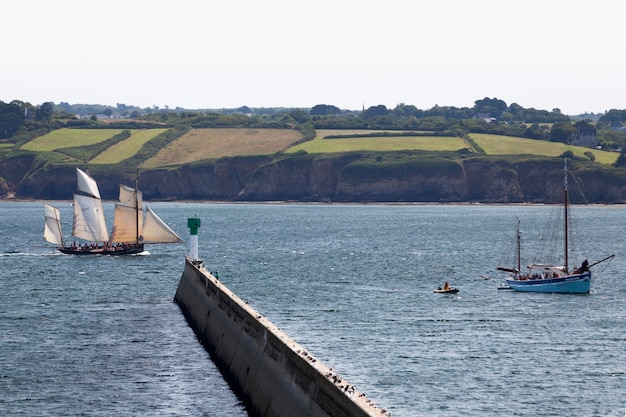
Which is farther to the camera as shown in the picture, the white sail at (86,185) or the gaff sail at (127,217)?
the white sail at (86,185)

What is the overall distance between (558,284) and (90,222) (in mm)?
60640

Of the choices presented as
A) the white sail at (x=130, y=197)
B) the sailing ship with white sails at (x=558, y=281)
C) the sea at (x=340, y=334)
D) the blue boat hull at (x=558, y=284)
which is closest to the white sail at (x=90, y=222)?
the white sail at (x=130, y=197)

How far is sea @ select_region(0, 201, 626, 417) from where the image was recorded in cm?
4819

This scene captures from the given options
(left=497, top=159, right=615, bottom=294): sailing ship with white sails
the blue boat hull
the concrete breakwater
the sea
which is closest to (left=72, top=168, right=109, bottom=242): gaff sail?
the sea

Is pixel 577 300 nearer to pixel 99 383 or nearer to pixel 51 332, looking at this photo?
pixel 51 332

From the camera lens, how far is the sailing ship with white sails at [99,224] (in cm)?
12731

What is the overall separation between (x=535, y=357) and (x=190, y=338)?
18664mm

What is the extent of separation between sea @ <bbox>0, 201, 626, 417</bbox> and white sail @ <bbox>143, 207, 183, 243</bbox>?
2286 mm

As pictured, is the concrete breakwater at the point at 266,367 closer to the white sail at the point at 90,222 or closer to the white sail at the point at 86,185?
the white sail at the point at 86,185

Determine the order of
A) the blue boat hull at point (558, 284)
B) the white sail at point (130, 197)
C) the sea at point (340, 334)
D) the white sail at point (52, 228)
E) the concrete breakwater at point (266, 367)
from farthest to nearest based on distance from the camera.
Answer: the white sail at point (52, 228) → the white sail at point (130, 197) → the blue boat hull at point (558, 284) → the sea at point (340, 334) → the concrete breakwater at point (266, 367)

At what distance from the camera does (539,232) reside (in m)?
177

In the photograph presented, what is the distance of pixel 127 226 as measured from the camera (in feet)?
429

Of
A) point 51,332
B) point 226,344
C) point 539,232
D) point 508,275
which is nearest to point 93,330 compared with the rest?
point 51,332

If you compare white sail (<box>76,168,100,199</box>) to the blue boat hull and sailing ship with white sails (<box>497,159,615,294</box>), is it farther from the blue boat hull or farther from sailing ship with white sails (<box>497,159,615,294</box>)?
the blue boat hull
